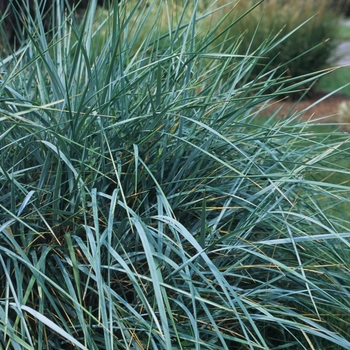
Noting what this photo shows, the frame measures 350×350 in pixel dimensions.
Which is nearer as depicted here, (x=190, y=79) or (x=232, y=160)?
(x=232, y=160)

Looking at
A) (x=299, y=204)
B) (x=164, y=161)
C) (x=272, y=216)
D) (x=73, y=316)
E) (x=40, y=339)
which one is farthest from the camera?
(x=299, y=204)

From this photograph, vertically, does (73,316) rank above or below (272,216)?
below

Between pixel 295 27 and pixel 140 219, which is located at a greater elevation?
pixel 140 219

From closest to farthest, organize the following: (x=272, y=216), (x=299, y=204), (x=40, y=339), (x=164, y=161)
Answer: (x=40, y=339)
(x=272, y=216)
(x=164, y=161)
(x=299, y=204)

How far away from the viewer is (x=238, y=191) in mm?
2523

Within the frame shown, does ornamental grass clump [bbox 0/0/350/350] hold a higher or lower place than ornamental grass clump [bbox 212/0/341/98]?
higher

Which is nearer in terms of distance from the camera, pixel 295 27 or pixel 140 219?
pixel 140 219

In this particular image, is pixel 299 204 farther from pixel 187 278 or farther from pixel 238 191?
pixel 187 278

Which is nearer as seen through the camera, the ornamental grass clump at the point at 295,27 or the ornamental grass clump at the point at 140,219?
the ornamental grass clump at the point at 140,219

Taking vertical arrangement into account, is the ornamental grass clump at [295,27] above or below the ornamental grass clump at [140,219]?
below

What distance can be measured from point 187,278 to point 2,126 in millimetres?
942

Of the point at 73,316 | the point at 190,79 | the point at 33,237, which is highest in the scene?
the point at 190,79

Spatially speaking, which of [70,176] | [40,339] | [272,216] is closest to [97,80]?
[70,176]

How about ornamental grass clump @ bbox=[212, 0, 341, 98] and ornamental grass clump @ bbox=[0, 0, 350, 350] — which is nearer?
ornamental grass clump @ bbox=[0, 0, 350, 350]
